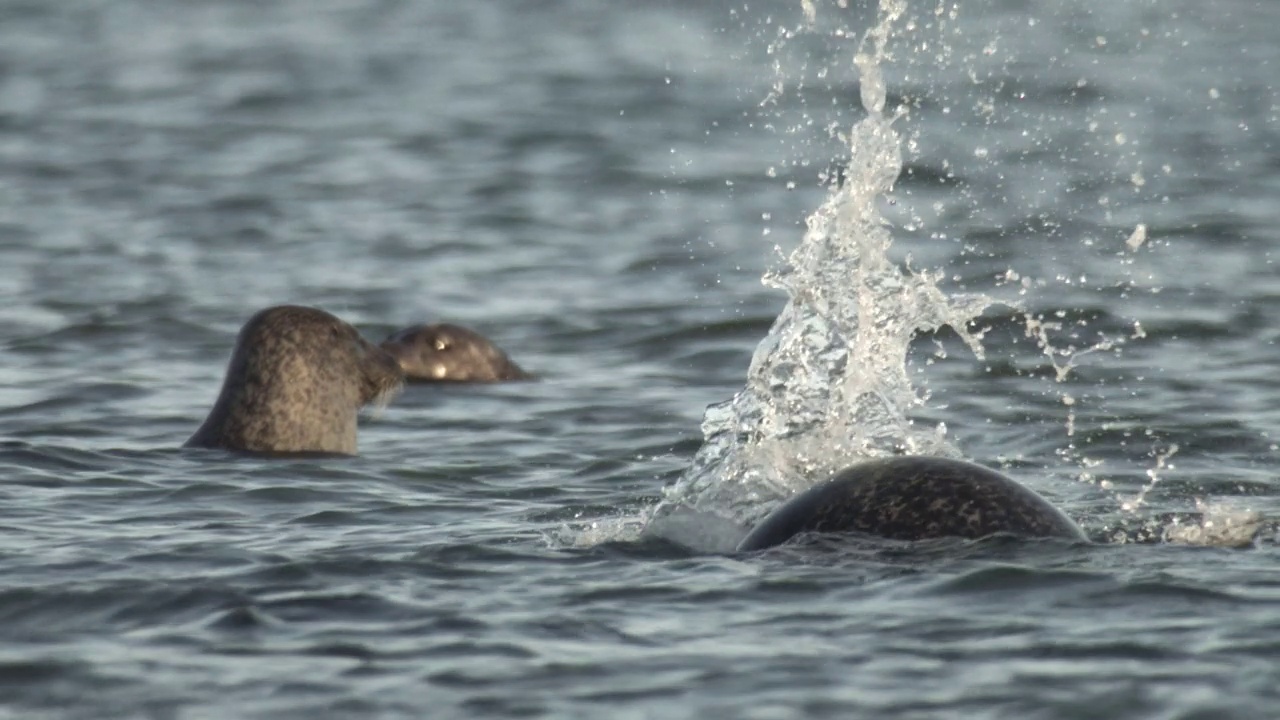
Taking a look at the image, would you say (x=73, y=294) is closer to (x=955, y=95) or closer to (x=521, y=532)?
(x=521, y=532)

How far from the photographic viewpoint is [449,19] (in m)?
37.6

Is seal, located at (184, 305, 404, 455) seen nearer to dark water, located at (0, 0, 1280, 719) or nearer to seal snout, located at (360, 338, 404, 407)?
seal snout, located at (360, 338, 404, 407)

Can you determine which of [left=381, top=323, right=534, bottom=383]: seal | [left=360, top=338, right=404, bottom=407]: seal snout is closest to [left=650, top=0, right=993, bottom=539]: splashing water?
[left=360, top=338, right=404, bottom=407]: seal snout

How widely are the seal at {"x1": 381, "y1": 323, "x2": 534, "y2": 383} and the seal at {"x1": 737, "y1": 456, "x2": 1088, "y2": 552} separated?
596 cm

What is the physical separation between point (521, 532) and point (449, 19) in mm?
28722

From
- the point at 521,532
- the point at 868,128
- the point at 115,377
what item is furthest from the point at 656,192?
the point at 521,532

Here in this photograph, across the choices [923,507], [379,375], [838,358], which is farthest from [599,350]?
[923,507]

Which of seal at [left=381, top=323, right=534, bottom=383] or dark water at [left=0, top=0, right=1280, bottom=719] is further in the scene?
seal at [left=381, top=323, right=534, bottom=383]

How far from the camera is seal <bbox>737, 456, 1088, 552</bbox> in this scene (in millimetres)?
8469

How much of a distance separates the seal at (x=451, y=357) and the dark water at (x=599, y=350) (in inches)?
13.7

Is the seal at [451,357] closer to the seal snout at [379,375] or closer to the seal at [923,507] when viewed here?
the seal snout at [379,375]

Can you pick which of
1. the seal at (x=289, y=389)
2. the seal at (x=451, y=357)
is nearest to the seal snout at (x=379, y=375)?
the seal at (x=289, y=389)

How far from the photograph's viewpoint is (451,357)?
14.6 meters

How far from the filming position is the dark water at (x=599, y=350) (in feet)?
24.1
